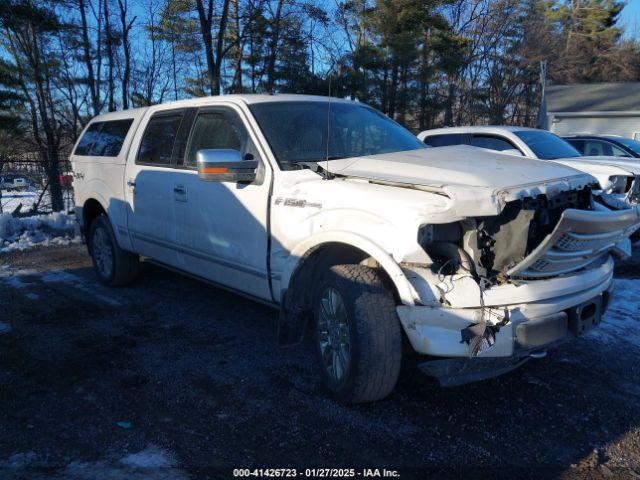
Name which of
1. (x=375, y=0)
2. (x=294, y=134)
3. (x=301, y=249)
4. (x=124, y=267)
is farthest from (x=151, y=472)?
(x=375, y=0)

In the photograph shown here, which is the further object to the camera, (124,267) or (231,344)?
(124,267)

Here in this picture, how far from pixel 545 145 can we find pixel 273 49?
13.1 meters

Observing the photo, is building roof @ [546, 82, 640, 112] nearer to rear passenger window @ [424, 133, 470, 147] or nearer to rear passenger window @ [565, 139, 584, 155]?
rear passenger window @ [565, 139, 584, 155]

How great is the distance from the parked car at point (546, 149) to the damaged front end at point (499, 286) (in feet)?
16.0

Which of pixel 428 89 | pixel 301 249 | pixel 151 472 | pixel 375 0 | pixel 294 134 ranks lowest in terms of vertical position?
pixel 151 472

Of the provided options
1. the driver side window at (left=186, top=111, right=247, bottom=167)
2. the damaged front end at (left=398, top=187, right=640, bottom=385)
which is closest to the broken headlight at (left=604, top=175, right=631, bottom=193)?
the damaged front end at (left=398, top=187, right=640, bottom=385)

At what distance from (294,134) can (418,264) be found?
1.78 m

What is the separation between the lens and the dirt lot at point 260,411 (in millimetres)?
2975

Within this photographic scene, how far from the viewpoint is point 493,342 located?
121 inches

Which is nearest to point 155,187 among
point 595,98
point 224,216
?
point 224,216

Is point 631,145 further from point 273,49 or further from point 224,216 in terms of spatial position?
point 273,49

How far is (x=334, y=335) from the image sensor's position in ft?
11.8

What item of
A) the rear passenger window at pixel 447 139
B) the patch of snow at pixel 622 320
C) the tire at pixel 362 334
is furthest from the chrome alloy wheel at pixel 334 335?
the rear passenger window at pixel 447 139

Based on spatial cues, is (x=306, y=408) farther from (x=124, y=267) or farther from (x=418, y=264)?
(x=124, y=267)
